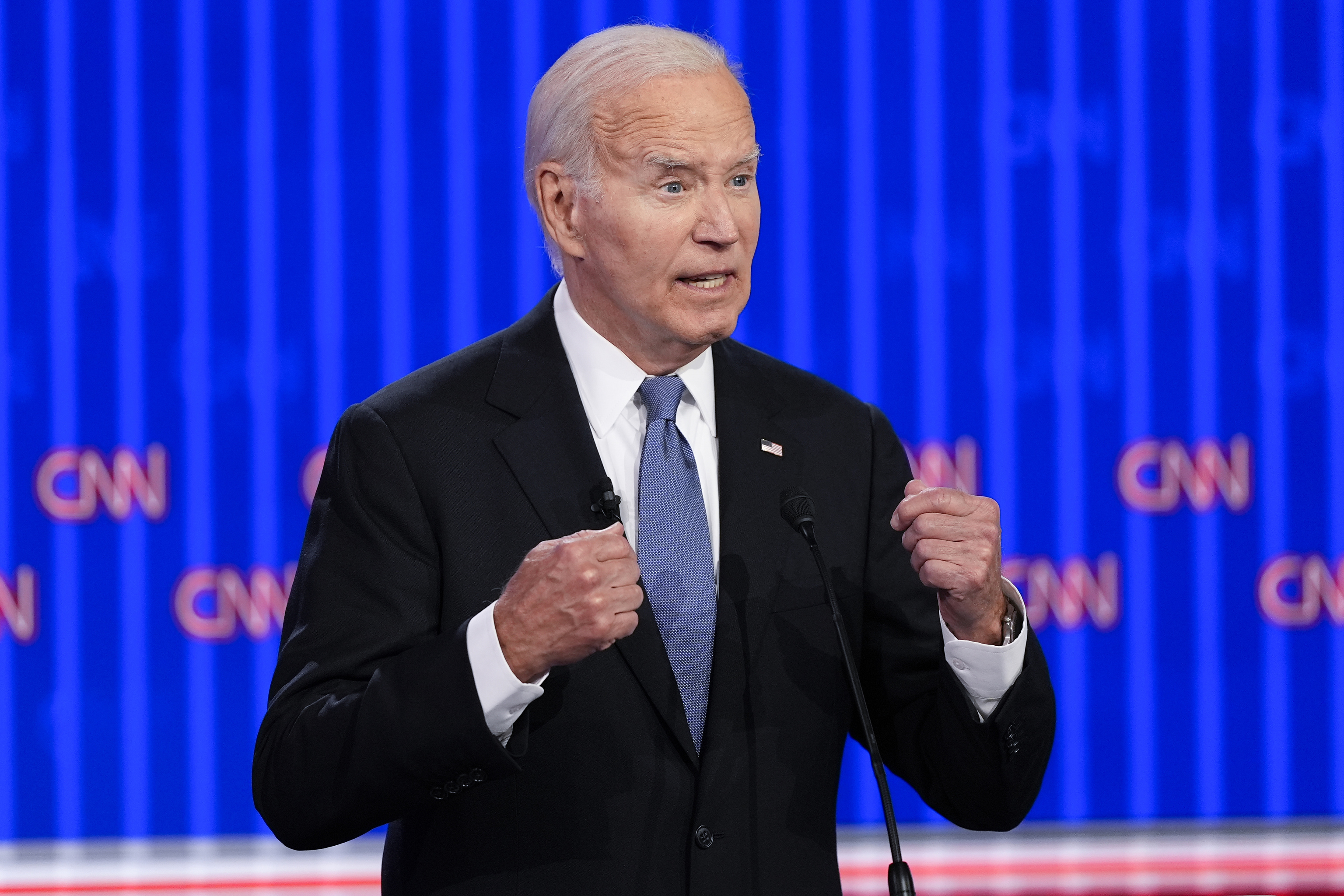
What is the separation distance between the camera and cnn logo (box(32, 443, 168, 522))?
268 cm

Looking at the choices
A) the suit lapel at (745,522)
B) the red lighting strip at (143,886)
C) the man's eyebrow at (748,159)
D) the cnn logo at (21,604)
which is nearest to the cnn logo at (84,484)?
the cnn logo at (21,604)

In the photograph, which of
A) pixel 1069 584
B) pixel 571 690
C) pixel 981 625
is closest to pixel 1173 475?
pixel 1069 584

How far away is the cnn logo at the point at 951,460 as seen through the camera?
9.04ft

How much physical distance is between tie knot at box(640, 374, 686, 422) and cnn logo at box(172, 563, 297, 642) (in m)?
1.37

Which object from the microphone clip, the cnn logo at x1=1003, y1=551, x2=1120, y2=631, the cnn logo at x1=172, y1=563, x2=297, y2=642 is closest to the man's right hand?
the microphone clip

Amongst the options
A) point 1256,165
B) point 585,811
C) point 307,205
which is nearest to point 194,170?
point 307,205

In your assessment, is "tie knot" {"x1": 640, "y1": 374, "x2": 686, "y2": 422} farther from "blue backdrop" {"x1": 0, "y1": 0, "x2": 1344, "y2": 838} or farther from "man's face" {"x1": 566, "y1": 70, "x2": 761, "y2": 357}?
"blue backdrop" {"x1": 0, "y1": 0, "x2": 1344, "y2": 838}

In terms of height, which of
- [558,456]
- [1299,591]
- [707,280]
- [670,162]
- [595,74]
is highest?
[595,74]

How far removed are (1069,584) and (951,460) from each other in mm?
342

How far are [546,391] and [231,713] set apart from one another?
147 cm

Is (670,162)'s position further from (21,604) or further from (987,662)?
(21,604)

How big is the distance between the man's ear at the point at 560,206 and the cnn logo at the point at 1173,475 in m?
1.56

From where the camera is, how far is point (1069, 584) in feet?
9.04

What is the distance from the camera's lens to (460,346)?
2.77 m
